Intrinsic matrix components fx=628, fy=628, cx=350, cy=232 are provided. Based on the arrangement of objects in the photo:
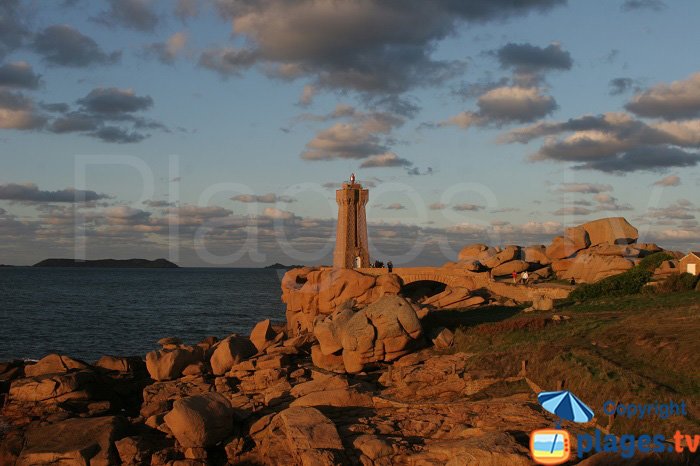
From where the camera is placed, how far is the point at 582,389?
1753 centimetres

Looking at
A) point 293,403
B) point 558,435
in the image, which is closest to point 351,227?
point 293,403

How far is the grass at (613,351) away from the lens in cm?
1628

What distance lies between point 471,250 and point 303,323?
54.2 feet

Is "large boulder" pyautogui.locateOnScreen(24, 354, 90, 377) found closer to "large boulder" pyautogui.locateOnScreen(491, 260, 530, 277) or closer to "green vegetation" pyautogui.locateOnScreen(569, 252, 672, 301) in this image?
"green vegetation" pyautogui.locateOnScreen(569, 252, 672, 301)

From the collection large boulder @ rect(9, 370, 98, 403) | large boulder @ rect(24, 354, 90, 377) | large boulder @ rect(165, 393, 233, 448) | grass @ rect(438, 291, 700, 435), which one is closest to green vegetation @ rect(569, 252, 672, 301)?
grass @ rect(438, 291, 700, 435)

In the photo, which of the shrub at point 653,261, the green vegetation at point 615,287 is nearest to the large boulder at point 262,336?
the green vegetation at point 615,287

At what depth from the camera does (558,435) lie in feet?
47.4

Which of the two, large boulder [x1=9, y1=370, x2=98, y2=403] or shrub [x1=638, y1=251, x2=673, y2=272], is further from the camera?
shrub [x1=638, y1=251, x2=673, y2=272]

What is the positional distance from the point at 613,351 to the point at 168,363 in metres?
20.5

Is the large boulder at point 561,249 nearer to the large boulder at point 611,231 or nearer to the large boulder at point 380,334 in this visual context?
the large boulder at point 611,231

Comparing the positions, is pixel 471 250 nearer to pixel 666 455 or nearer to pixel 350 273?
pixel 350 273

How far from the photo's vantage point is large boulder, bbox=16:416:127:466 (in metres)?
18.1

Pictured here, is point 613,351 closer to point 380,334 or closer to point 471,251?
point 380,334

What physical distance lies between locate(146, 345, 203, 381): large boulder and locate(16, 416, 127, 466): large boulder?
33.3 ft
